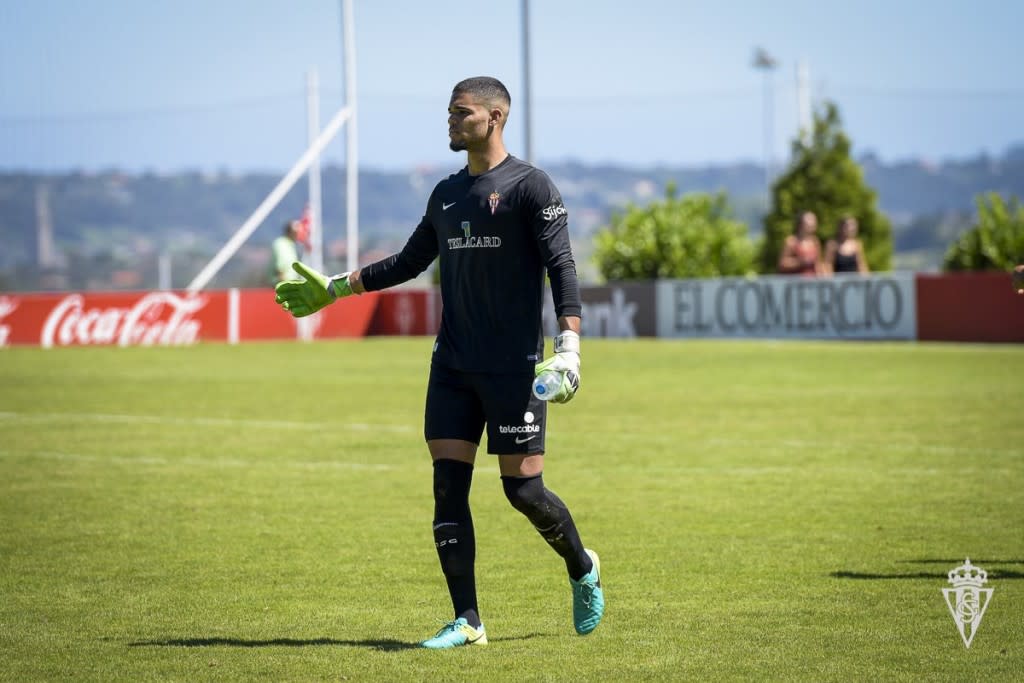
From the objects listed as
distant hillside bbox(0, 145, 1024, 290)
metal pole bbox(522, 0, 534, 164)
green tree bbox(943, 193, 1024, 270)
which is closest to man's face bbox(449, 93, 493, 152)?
green tree bbox(943, 193, 1024, 270)

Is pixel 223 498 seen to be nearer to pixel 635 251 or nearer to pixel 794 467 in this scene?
pixel 794 467

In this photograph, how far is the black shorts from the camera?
680 cm

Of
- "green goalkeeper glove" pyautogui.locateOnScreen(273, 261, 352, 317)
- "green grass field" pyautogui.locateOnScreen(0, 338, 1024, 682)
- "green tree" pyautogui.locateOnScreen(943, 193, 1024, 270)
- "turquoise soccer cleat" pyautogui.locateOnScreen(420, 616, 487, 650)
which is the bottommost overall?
"green grass field" pyautogui.locateOnScreen(0, 338, 1024, 682)

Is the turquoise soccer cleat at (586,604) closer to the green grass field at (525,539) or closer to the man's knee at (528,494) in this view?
the green grass field at (525,539)

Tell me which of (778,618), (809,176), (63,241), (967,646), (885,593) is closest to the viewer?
(967,646)

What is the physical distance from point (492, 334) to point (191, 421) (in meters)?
10.7

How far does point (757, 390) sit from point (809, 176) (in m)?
23.9

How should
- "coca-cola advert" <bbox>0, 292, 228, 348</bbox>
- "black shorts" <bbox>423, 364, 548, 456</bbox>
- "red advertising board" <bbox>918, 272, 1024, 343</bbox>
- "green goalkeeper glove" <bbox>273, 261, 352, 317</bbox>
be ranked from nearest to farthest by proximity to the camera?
"black shorts" <bbox>423, 364, 548, 456</bbox>, "green goalkeeper glove" <bbox>273, 261, 352, 317</bbox>, "red advertising board" <bbox>918, 272, 1024, 343</bbox>, "coca-cola advert" <bbox>0, 292, 228, 348</bbox>

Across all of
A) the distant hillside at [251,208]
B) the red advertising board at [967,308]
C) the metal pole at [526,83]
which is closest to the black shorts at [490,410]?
the red advertising board at [967,308]

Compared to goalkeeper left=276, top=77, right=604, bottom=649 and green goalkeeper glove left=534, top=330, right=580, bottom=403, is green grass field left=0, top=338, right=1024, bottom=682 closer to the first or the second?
goalkeeper left=276, top=77, right=604, bottom=649

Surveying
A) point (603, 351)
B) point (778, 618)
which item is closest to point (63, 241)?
point (603, 351)

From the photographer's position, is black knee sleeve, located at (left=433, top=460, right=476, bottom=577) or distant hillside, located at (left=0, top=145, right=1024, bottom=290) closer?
black knee sleeve, located at (left=433, top=460, right=476, bottom=577)

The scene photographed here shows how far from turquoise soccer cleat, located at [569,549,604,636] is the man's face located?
77.3 inches

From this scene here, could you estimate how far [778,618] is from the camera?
23.6 ft
